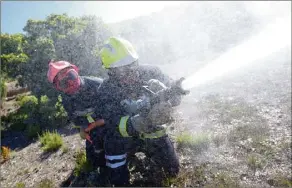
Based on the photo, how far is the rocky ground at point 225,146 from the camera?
16.9 feet

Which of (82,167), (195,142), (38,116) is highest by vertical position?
(195,142)

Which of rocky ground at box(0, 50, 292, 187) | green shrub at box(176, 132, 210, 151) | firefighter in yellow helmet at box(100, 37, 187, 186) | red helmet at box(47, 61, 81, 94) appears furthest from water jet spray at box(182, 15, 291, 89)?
red helmet at box(47, 61, 81, 94)

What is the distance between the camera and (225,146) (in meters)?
6.21

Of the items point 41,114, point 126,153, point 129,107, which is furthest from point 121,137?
point 41,114

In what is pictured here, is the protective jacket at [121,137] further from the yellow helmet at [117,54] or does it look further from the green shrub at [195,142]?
the green shrub at [195,142]

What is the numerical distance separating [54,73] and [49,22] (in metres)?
9.78

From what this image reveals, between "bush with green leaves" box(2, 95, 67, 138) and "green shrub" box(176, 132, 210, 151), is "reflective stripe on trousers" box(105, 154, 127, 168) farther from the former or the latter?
"bush with green leaves" box(2, 95, 67, 138)

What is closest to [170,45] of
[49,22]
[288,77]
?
[49,22]

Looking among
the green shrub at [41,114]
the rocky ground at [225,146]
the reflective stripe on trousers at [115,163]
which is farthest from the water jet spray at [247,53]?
the reflective stripe on trousers at [115,163]

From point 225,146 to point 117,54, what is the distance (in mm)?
2973

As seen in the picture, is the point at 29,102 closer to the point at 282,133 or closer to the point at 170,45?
the point at 282,133

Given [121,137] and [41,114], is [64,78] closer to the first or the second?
[121,137]

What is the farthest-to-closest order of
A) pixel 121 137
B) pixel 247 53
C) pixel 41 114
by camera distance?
pixel 247 53, pixel 41 114, pixel 121 137

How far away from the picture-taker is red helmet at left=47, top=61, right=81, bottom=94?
16.0ft
